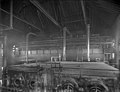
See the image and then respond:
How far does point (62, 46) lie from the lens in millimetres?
5480

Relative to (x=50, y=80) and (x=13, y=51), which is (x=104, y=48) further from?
(x=13, y=51)

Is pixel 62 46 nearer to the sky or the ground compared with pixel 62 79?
nearer to the sky

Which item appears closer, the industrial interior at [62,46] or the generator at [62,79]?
the generator at [62,79]

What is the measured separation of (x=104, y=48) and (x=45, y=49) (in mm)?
3403

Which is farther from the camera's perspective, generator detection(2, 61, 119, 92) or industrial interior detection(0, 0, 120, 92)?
industrial interior detection(0, 0, 120, 92)

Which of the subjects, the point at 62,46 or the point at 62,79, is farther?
the point at 62,46

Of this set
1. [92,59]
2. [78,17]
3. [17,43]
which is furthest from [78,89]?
[17,43]

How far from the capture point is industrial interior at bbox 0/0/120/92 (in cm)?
290

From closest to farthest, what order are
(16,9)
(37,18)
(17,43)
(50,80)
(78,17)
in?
(50,80) → (16,9) → (78,17) → (37,18) → (17,43)

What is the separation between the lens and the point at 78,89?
9.32 feet

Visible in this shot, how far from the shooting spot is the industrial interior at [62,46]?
290cm

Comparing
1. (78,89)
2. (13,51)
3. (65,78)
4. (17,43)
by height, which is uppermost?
(17,43)

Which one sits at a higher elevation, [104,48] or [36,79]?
[104,48]

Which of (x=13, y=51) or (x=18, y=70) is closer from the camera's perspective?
(x=18, y=70)
